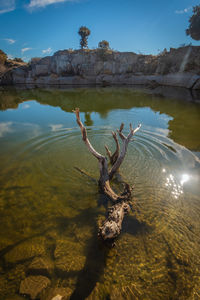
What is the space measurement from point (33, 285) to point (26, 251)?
69cm

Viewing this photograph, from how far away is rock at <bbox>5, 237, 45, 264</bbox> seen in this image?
296cm

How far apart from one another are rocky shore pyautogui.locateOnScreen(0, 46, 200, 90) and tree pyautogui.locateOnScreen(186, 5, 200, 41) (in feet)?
24.1

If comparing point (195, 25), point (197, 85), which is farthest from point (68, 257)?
point (195, 25)

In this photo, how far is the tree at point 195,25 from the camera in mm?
35750

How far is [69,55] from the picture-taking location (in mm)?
48062

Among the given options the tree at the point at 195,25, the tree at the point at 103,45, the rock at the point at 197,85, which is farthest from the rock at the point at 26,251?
the tree at the point at 103,45

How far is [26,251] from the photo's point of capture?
10.1 ft

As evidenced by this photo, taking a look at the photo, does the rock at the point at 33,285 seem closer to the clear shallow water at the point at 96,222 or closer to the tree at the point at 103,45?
the clear shallow water at the point at 96,222

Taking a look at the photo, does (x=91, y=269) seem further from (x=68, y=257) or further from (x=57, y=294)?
(x=57, y=294)

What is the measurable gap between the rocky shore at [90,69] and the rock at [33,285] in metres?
44.0

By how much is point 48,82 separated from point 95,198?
173ft

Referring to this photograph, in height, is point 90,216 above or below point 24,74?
above

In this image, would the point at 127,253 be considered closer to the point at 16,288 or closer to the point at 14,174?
the point at 16,288

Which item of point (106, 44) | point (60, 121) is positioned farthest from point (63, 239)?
point (106, 44)
